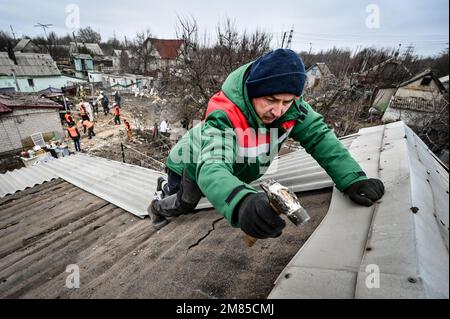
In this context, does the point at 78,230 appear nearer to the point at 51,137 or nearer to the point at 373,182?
the point at 373,182

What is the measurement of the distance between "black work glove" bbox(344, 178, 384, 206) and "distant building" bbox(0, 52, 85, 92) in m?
36.9

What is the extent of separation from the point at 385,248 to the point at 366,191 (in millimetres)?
541

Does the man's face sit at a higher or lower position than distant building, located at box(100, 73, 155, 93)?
higher

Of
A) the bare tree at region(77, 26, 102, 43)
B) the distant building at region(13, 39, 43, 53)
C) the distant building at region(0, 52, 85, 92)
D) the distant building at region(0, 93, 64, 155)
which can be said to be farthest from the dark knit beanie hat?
the bare tree at region(77, 26, 102, 43)

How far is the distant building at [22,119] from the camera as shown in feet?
47.6

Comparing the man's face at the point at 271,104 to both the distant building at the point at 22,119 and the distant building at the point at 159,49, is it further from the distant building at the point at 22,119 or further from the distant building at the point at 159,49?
the distant building at the point at 159,49

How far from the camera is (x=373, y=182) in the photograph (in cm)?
166

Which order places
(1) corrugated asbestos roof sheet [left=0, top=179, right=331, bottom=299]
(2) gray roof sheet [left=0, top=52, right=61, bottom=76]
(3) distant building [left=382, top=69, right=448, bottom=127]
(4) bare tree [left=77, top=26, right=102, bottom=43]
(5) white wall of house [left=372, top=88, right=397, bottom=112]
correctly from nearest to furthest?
(1) corrugated asbestos roof sheet [left=0, top=179, right=331, bottom=299]
(3) distant building [left=382, top=69, right=448, bottom=127]
(5) white wall of house [left=372, top=88, right=397, bottom=112]
(2) gray roof sheet [left=0, top=52, right=61, bottom=76]
(4) bare tree [left=77, top=26, right=102, bottom=43]

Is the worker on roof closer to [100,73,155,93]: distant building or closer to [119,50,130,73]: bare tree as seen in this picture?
[100,73,155,93]: distant building

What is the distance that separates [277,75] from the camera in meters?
1.50

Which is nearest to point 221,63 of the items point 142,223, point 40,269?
point 142,223

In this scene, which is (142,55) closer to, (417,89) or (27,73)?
(27,73)

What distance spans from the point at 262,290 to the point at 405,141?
2.06 metres

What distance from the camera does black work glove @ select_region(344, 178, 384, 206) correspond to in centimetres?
159
